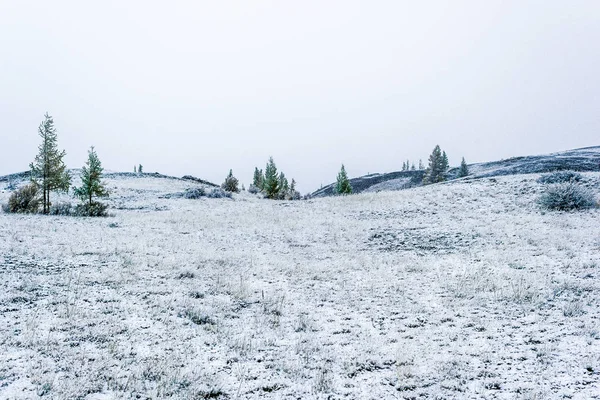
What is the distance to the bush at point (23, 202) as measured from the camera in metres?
22.4

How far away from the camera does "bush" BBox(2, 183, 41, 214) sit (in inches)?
883

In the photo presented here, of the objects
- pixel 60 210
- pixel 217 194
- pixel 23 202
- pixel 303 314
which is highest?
pixel 217 194

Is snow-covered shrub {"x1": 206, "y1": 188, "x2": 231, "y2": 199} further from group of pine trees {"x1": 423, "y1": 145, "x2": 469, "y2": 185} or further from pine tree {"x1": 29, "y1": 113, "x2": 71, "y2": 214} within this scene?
group of pine trees {"x1": 423, "y1": 145, "x2": 469, "y2": 185}

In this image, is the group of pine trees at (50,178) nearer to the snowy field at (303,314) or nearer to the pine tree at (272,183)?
the snowy field at (303,314)

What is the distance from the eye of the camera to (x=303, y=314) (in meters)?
8.34

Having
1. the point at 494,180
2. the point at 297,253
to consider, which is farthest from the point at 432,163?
the point at 297,253

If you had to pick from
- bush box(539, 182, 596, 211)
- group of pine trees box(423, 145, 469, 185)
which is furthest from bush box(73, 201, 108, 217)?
group of pine trees box(423, 145, 469, 185)

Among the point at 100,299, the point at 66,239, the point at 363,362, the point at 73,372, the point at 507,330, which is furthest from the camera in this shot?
the point at 66,239

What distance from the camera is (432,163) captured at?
239 ft

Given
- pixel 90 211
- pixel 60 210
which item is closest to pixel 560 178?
pixel 90 211

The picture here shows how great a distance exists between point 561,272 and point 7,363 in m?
13.2

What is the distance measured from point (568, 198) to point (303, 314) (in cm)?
1906

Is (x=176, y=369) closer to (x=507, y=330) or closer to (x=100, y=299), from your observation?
(x=100, y=299)

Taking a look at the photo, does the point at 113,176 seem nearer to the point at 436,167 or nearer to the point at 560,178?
the point at 560,178
